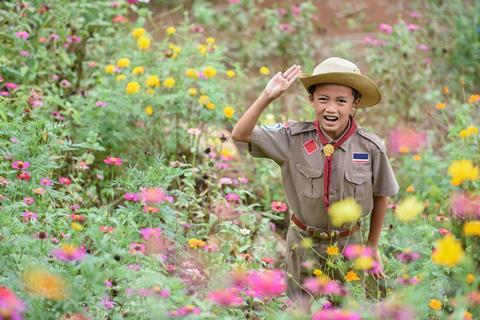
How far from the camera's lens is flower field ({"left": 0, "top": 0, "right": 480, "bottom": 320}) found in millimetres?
2057

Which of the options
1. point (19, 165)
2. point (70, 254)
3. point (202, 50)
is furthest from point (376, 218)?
point (202, 50)

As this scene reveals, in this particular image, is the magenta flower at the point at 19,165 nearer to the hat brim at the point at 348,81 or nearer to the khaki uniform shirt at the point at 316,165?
the khaki uniform shirt at the point at 316,165

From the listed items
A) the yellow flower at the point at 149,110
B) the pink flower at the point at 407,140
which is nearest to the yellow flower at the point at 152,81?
the yellow flower at the point at 149,110

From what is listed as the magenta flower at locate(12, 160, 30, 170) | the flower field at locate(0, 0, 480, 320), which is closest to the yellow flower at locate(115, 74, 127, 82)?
the flower field at locate(0, 0, 480, 320)

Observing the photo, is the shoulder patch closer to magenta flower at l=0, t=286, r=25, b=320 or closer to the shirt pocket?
the shirt pocket

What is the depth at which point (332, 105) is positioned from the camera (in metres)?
2.75

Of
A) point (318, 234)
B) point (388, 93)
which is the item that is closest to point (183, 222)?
point (318, 234)

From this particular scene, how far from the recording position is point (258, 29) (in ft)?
21.3

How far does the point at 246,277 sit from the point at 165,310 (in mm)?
330

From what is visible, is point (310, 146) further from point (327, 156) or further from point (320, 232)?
point (320, 232)

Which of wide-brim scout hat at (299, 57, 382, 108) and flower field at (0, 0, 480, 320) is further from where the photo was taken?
wide-brim scout hat at (299, 57, 382, 108)

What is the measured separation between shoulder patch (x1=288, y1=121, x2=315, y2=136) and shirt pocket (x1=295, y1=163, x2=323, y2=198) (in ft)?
0.43

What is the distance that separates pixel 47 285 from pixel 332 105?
1.30 metres

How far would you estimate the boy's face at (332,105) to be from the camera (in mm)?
2741
